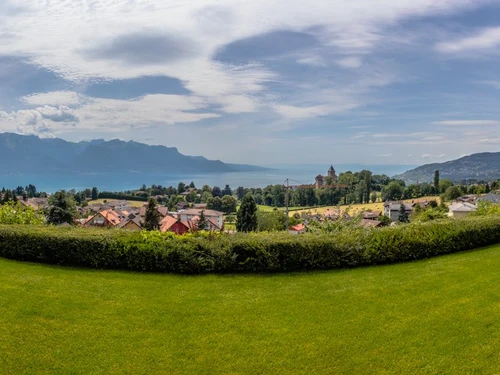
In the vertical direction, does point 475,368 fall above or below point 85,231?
below

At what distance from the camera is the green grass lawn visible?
4.59m

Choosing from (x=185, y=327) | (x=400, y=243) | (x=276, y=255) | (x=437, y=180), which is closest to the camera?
(x=185, y=327)

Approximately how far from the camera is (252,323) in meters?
5.53

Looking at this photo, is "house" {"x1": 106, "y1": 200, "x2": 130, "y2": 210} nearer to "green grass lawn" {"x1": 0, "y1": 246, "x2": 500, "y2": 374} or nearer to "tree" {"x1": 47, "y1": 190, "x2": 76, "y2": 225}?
"tree" {"x1": 47, "y1": 190, "x2": 76, "y2": 225}

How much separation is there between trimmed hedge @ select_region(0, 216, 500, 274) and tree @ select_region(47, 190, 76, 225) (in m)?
27.5

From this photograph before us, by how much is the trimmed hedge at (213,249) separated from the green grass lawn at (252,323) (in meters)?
0.49

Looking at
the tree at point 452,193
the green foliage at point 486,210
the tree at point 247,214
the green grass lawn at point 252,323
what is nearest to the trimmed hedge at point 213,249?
the green grass lawn at point 252,323

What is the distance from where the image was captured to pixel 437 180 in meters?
107

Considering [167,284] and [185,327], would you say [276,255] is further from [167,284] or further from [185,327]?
[185,327]

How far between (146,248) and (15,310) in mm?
2707

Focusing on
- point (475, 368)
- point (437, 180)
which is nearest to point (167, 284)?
point (475, 368)

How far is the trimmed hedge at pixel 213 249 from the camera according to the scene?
7957 millimetres

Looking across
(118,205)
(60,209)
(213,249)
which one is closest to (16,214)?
(213,249)

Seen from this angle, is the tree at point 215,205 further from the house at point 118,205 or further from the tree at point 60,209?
the tree at point 60,209
